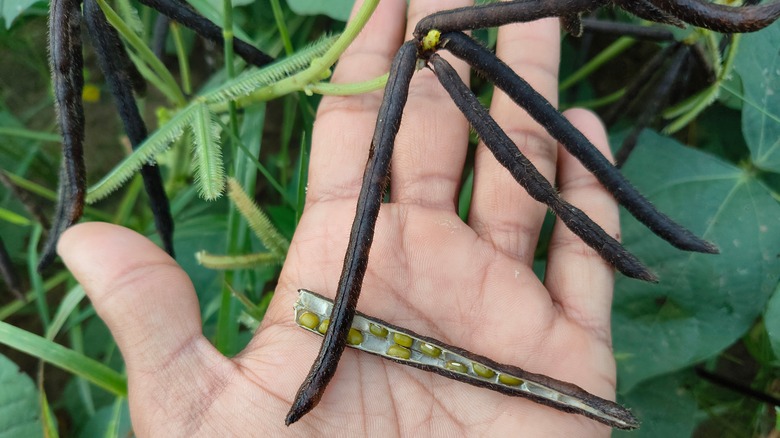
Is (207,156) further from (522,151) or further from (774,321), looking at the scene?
(774,321)

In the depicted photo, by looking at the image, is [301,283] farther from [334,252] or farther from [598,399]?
[598,399]

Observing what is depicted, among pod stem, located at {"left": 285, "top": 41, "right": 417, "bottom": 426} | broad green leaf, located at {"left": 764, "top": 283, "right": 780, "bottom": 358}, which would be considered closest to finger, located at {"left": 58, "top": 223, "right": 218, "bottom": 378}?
pod stem, located at {"left": 285, "top": 41, "right": 417, "bottom": 426}

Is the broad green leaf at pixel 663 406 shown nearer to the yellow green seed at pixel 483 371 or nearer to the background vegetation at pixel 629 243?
the background vegetation at pixel 629 243

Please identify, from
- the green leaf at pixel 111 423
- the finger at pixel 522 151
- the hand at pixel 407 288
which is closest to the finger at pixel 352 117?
the hand at pixel 407 288

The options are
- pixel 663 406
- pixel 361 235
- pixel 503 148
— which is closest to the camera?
pixel 361 235

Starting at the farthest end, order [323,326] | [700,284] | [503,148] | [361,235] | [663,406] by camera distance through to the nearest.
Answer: [663,406]
[700,284]
[323,326]
[503,148]
[361,235]

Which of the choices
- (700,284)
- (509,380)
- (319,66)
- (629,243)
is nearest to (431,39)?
(319,66)
